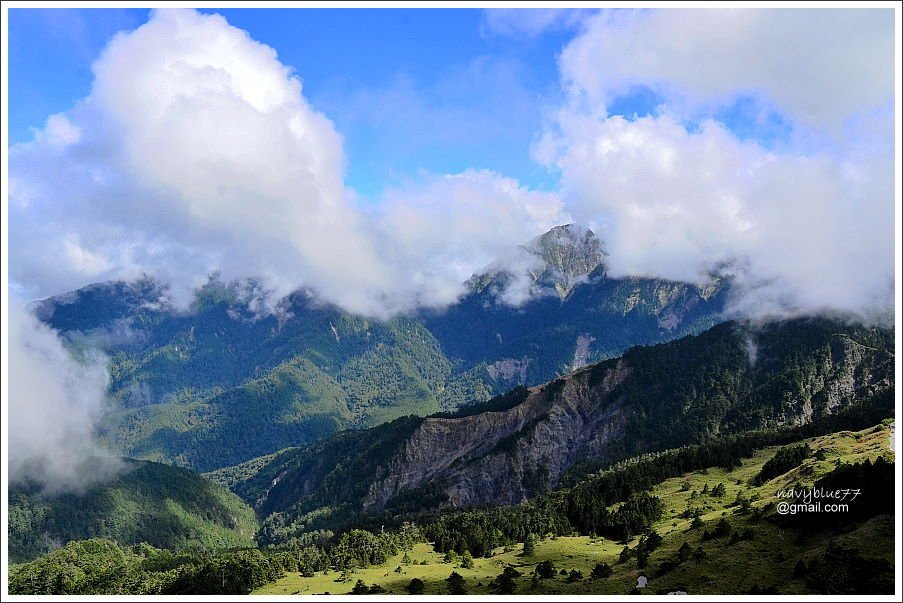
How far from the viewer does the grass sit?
2997 inches

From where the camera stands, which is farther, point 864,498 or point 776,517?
point 776,517

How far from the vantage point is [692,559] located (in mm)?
87188

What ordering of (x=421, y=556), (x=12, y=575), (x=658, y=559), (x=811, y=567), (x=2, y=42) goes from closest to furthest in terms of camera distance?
(x=2, y=42), (x=811, y=567), (x=658, y=559), (x=421, y=556), (x=12, y=575)

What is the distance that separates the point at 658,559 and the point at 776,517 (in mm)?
19472

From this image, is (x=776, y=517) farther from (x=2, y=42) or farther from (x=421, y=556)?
(x=2, y=42)

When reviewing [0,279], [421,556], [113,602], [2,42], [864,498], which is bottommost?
[421,556]

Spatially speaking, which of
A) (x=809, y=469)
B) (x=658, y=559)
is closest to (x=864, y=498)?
(x=658, y=559)

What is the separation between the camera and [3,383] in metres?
48.2

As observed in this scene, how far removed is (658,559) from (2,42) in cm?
9855

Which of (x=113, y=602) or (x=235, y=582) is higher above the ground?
(x=113, y=602)

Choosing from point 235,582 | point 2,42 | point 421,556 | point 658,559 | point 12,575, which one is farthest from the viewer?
point 12,575

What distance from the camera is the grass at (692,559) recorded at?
250 feet

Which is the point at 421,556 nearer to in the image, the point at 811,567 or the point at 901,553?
the point at 811,567

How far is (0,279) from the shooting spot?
4291 cm
